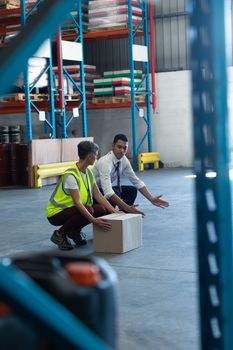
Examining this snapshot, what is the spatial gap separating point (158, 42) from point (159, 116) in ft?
7.94

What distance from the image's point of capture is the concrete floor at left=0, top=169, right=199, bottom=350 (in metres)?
3.63

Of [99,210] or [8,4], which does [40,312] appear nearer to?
[99,210]

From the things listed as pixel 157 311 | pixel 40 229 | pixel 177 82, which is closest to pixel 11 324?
pixel 157 311

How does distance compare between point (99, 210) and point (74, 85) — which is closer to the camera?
point (99, 210)

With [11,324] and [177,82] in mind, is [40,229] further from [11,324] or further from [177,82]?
[177,82]

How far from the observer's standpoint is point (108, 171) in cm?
658

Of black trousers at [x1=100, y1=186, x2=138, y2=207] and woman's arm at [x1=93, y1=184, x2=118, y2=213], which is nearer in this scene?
woman's arm at [x1=93, y1=184, x2=118, y2=213]

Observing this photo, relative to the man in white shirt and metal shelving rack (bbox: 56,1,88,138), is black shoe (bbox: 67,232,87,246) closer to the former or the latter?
the man in white shirt

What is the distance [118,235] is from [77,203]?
525 mm

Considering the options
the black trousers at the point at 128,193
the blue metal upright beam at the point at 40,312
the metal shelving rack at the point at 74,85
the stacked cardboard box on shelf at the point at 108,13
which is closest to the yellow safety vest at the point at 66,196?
the black trousers at the point at 128,193

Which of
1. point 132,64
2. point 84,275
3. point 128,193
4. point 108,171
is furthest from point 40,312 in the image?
point 132,64

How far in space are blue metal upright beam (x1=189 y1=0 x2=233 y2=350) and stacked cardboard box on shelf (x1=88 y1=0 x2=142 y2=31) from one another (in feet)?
47.0

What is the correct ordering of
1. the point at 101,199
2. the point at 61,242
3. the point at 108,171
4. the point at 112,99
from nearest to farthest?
the point at 61,242
the point at 101,199
the point at 108,171
the point at 112,99

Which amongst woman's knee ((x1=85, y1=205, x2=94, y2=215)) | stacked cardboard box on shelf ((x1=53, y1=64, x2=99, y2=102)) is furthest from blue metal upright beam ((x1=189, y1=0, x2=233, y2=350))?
stacked cardboard box on shelf ((x1=53, y1=64, x2=99, y2=102))
